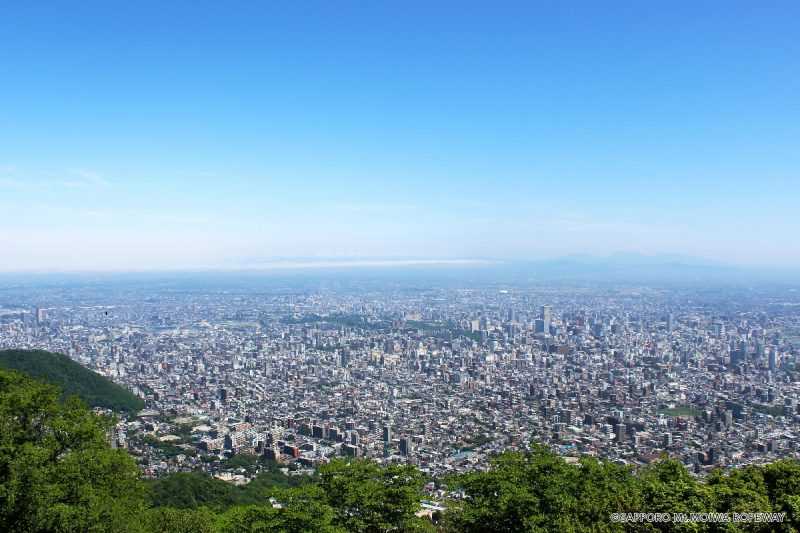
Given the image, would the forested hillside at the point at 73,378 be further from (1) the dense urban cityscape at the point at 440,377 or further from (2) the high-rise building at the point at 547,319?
(2) the high-rise building at the point at 547,319

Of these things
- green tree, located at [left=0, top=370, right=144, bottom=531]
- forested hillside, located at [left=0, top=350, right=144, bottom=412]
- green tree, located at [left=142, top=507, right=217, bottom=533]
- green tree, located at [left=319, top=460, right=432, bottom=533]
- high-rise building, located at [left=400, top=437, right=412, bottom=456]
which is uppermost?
green tree, located at [left=0, top=370, right=144, bottom=531]

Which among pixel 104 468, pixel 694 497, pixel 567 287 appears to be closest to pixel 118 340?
pixel 104 468

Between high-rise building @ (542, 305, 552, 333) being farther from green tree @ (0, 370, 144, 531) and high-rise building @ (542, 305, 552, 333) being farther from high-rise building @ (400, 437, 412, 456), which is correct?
green tree @ (0, 370, 144, 531)

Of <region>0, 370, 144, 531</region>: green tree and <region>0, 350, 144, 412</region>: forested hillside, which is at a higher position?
<region>0, 370, 144, 531</region>: green tree

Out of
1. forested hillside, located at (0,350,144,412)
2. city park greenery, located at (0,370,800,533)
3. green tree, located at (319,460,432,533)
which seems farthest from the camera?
forested hillside, located at (0,350,144,412)

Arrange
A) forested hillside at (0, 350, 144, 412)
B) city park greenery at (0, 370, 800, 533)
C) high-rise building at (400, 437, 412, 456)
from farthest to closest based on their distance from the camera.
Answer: forested hillside at (0, 350, 144, 412) < high-rise building at (400, 437, 412, 456) < city park greenery at (0, 370, 800, 533)

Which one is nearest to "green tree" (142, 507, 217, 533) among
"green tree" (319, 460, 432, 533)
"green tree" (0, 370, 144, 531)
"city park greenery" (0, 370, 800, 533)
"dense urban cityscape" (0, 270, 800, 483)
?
"city park greenery" (0, 370, 800, 533)

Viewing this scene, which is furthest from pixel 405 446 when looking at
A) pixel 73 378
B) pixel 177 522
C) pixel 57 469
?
pixel 73 378
